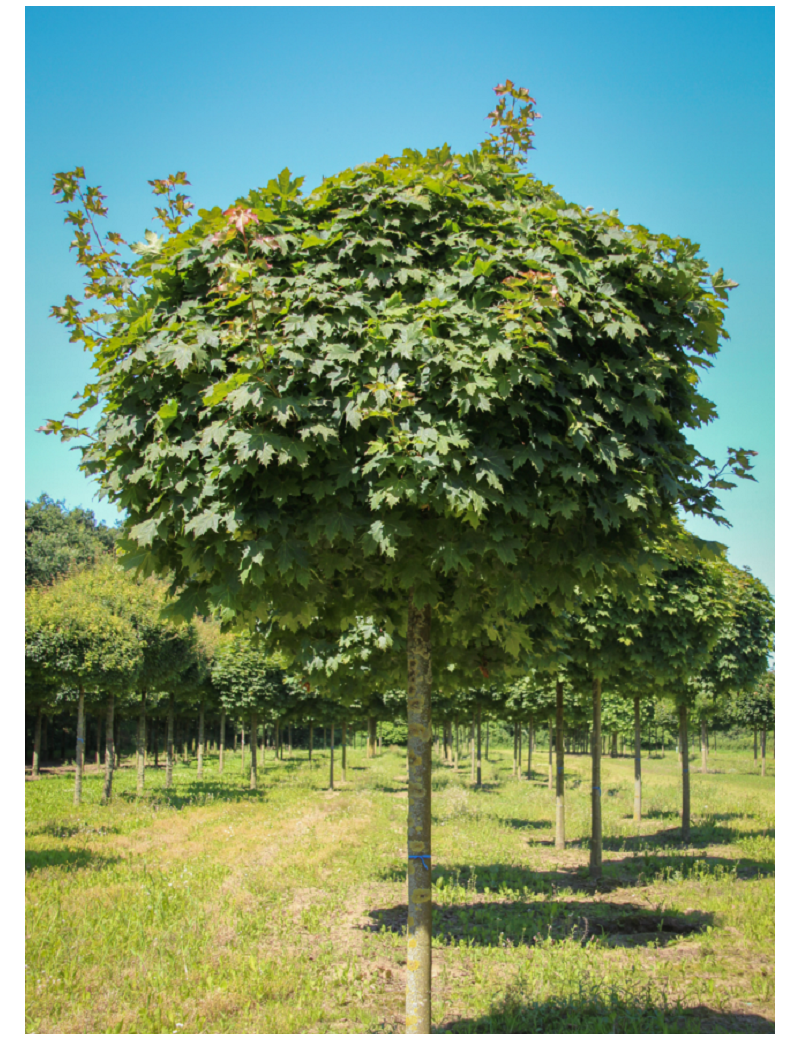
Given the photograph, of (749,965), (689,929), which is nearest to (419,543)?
(749,965)

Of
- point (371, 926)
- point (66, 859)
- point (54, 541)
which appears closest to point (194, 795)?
point (66, 859)

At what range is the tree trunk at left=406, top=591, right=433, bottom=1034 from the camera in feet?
15.0

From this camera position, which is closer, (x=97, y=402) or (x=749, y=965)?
(x=97, y=402)

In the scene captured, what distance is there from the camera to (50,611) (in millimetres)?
18922

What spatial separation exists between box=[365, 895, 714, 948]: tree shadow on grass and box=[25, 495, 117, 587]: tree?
4831 cm

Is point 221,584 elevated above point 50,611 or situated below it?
above

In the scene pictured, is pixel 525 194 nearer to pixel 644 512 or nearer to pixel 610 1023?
pixel 644 512

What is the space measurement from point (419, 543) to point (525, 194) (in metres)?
2.59

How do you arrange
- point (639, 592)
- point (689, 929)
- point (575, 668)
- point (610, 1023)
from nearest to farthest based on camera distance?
point (639, 592) < point (610, 1023) < point (689, 929) < point (575, 668)

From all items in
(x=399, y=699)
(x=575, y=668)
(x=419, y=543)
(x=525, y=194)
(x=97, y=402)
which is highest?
(x=525, y=194)

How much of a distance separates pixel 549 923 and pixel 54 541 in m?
66.0


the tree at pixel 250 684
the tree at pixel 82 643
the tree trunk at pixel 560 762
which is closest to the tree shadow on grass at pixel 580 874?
the tree trunk at pixel 560 762

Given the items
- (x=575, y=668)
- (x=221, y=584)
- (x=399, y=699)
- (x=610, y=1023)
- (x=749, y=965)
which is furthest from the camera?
(x=399, y=699)

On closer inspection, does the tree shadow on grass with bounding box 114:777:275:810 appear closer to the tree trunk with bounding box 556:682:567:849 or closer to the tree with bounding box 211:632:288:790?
the tree with bounding box 211:632:288:790
